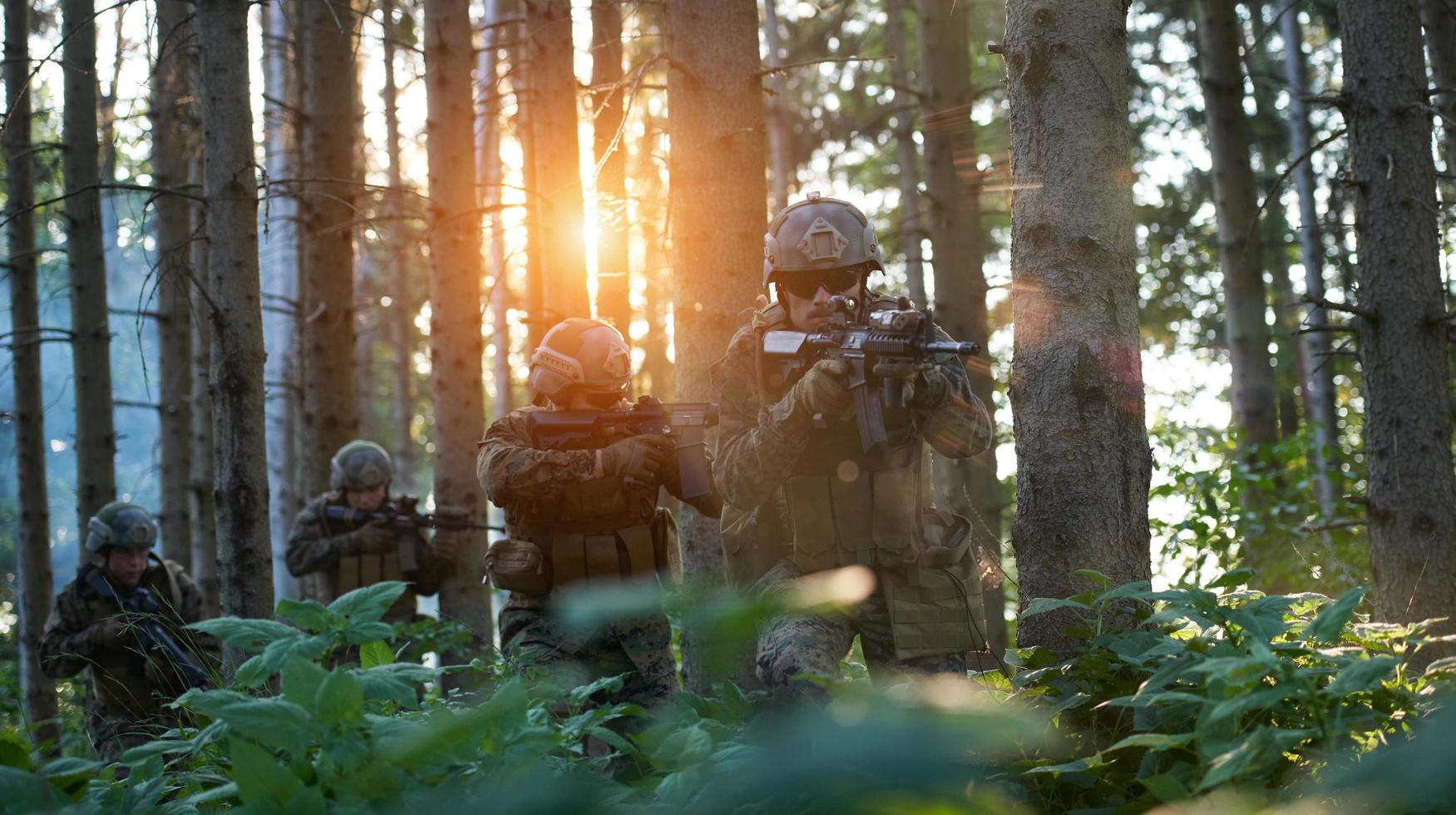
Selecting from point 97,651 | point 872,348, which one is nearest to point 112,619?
point 97,651

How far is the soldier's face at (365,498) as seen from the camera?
31.4 ft

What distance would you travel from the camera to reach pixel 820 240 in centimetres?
477

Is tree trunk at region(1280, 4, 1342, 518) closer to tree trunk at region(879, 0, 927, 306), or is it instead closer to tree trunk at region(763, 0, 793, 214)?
tree trunk at region(879, 0, 927, 306)

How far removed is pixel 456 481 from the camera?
9086 millimetres

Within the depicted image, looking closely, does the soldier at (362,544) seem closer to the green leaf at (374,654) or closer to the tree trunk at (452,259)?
the tree trunk at (452,259)

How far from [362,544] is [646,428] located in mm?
4317

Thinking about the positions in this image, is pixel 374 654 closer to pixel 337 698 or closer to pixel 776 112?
pixel 337 698

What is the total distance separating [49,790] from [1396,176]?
260 inches

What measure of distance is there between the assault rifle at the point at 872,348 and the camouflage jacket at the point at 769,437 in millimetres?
171

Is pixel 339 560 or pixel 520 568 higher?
pixel 520 568

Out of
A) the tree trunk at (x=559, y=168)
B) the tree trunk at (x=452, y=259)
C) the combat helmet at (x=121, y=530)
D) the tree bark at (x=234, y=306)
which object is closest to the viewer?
the tree bark at (x=234, y=306)

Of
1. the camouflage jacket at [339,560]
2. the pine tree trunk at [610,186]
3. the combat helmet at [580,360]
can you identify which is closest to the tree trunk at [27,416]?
the camouflage jacket at [339,560]

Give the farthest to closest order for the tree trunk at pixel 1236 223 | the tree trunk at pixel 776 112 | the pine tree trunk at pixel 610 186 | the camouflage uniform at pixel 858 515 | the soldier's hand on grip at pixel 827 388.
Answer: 1. the tree trunk at pixel 776 112
2. the tree trunk at pixel 1236 223
3. the pine tree trunk at pixel 610 186
4. the camouflage uniform at pixel 858 515
5. the soldier's hand on grip at pixel 827 388

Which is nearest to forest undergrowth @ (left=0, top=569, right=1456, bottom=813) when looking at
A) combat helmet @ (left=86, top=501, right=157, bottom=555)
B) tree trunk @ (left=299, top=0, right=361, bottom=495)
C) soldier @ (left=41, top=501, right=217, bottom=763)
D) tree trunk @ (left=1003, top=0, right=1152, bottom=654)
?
tree trunk @ (left=1003, top=0, right=1152, bottom=654)
